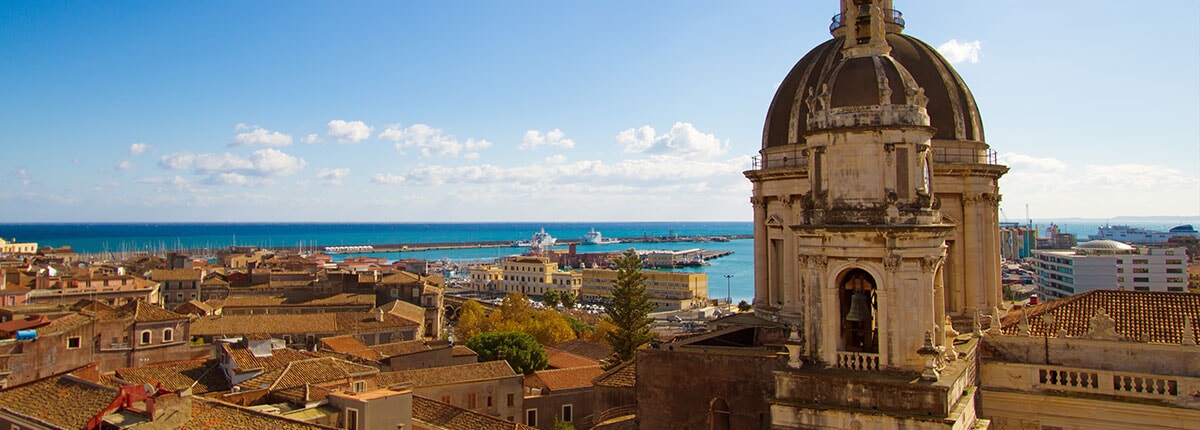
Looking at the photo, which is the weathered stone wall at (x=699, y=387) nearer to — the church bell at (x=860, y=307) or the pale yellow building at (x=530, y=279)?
the church bell at (x=860, y=307)

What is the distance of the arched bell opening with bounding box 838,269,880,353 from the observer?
17.0 metres

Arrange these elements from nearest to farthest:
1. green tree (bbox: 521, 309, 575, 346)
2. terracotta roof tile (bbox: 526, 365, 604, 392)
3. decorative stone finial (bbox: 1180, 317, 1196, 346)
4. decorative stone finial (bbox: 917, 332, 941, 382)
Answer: decorative stone finial (bbox: 917, 332, 941, 382), decorative stone finial (bbox: 1180, 317, 1196, 346), terracotta roof tile (bbox: 526, 365, 604, 392), green tree (bbox: 521, 309, 575, 346)

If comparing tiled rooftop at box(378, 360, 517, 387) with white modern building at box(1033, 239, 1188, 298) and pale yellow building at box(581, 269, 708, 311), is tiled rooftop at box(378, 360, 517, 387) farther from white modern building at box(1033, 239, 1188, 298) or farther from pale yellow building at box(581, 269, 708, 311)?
white modern building at box(1033, 239, 1188, 298)

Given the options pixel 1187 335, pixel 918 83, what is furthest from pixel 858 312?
pixel 918 83

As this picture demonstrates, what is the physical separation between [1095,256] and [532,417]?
265 feet

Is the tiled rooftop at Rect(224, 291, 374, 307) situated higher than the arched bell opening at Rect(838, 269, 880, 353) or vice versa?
the arched bell opening at Rect(838, 269, 880, 353)

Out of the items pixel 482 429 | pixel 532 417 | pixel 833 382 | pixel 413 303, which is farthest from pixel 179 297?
pixel 833 382

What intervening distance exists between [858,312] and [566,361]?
31.2m

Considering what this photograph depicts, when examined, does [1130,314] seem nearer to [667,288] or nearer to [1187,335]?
[1187,335]

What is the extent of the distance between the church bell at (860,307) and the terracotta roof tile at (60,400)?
1873 cm

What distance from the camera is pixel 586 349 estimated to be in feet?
168

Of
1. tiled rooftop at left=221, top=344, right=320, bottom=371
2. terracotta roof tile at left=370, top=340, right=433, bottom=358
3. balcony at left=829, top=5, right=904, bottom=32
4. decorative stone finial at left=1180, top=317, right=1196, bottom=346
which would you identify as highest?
balcony at left=829, top=5, right=904, bottom=32

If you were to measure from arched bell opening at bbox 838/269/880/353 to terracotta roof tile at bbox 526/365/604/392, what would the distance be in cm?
2407

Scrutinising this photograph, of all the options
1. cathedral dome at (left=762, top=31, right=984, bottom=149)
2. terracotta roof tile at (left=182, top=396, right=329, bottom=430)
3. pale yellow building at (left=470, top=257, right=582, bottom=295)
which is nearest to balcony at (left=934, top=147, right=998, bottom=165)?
cathedral dome at (left=762, top=31, right=984, bottom=149)
